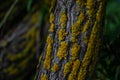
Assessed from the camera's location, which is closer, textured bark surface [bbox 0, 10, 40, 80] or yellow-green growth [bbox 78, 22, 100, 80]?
yellow-green growth [bbox 78, 22, 100, 80]

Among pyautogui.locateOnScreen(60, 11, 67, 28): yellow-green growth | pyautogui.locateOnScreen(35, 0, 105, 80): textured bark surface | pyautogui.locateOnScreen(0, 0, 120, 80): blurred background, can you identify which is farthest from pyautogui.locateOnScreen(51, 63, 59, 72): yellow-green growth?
pyautogui.locateOnScreen(0, 0, 120, 80): blurred background

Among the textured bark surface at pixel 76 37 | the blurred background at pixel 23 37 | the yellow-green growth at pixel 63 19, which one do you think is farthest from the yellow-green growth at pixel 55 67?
the blurred background at pixel 23 37

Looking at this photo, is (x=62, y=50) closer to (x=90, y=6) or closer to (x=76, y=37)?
(x=76, y=37)

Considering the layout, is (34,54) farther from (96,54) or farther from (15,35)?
(96,54)

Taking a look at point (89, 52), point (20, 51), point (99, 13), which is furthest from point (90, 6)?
point (20, 51)

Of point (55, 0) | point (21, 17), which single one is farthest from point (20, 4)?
point (55, 0)

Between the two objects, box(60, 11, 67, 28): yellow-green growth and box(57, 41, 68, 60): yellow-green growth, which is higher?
box(60, 11, 67, 28): yellow-green growth

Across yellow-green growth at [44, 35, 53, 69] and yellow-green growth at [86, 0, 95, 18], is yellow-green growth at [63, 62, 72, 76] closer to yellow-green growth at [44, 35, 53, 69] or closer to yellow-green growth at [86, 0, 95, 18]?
yellow-green growth at [44, 35, 53, 69]

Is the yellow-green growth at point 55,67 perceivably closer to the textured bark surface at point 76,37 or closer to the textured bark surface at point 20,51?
the textured bark surface at point 76,37
